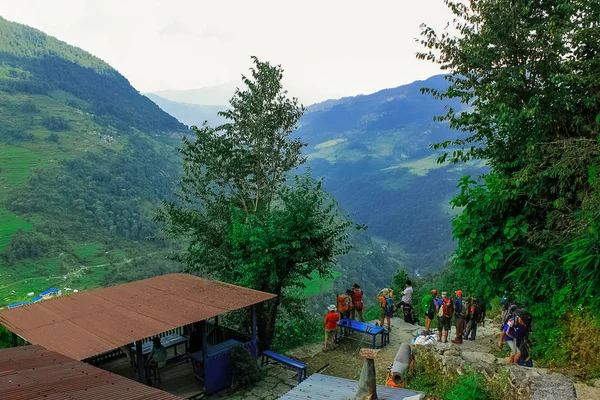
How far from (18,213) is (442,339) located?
68.6 meters

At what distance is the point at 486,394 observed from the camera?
700cm

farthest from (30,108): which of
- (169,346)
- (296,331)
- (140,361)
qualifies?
(140,361)

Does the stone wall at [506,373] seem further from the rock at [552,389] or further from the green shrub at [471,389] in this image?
the green shrub at [471,389]

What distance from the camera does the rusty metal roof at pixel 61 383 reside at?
142 inches

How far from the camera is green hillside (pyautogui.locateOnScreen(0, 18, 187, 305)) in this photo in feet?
174

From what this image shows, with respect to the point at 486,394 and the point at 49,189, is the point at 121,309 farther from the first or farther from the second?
the point at 49,189

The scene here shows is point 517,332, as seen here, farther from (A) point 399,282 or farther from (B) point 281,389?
(A) point 399,282

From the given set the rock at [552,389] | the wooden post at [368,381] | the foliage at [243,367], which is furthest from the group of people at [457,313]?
the wooden post at [368,381]

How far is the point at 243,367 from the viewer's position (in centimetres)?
979

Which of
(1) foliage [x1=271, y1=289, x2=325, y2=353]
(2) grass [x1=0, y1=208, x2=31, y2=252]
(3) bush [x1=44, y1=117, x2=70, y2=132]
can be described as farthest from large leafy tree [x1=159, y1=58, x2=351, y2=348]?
(3) bush [x1=44, y1=117, x2=70, y2=132]

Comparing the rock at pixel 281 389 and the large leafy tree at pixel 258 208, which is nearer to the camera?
the rock at pixel 281 389

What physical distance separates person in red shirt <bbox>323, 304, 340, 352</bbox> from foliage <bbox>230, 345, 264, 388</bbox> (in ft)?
8.50

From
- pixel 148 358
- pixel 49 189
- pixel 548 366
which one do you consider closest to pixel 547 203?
pixel 548 366

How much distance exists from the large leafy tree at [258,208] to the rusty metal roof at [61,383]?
6574mm
